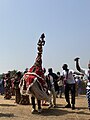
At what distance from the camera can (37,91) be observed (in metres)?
11.4

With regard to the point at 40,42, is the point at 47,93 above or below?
below

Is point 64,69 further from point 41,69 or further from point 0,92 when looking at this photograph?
point 0,92

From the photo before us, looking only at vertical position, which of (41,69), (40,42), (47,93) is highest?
(40,42)

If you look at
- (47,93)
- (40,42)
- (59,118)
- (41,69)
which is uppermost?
(40,42)

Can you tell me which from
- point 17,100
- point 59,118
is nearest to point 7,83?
point 17,100

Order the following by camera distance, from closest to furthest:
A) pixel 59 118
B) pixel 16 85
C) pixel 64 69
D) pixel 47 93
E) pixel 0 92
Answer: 1. pixel 59 118
2. pixel 47 93
3. pixel 64 69
4. pixel 16 85
5. pixel 0 92

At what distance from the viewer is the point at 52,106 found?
13.8 m

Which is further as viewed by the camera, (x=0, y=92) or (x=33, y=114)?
(x=0, y=92)

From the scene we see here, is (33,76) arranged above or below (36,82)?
above

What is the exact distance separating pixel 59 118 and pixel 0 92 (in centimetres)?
1876

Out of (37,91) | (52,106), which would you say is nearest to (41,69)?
(37,91)

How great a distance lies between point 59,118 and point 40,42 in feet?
10.8

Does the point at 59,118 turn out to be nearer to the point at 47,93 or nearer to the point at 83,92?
the point at 47,93

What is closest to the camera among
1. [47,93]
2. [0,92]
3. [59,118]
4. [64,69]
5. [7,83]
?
[59,118]
